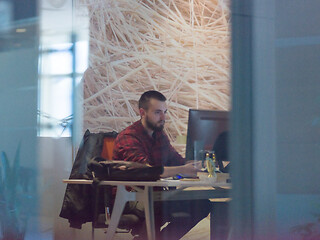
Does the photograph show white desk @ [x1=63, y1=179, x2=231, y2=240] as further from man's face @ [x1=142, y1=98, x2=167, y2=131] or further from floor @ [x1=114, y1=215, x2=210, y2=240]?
man's face @ [x1=142, y1=98, x2=167, y2=131]

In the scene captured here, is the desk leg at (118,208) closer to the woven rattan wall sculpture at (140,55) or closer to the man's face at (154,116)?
the man's face at (154,116)

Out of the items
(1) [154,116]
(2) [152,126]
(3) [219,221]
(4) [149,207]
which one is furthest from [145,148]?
(3) [219,221]

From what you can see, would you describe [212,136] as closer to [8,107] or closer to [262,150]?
[262,150]

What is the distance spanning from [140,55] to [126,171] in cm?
219

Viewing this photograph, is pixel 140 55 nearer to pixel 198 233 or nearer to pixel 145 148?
pixel 145 148

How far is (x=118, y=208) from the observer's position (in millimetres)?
2473

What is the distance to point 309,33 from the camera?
65.6 inches

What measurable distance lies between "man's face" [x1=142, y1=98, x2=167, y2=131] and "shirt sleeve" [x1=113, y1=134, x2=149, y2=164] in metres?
0.16

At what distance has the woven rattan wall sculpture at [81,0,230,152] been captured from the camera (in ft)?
13.6

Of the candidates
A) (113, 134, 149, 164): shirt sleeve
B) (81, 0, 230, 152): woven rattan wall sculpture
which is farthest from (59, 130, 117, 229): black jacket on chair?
(81, 0, 230, 152): woven rattan wall sculpture

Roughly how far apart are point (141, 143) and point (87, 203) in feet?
1.99

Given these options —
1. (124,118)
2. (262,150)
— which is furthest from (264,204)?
(124,118)

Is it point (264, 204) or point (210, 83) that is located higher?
point (210, 83)

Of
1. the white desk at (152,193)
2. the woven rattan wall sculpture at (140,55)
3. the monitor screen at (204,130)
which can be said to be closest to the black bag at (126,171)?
the white desk at (152,193)
